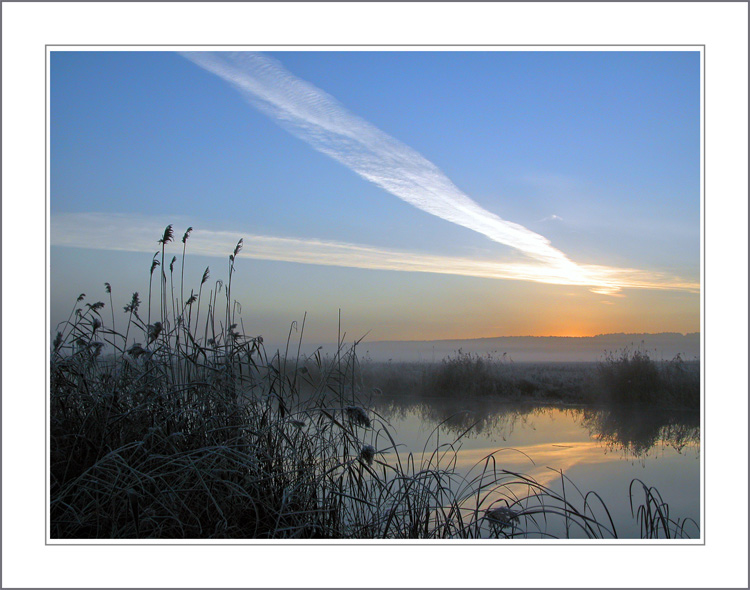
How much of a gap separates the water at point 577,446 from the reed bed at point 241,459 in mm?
106

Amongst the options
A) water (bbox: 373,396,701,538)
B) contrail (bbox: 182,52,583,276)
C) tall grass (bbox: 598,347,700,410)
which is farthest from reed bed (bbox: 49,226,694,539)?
tall grass (bbox: 598,347,700,410)

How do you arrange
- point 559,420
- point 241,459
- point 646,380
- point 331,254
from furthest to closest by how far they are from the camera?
point 646,380 < point 559,420 < point 331,254 < point 241,459

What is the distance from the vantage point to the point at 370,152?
3.33 meters

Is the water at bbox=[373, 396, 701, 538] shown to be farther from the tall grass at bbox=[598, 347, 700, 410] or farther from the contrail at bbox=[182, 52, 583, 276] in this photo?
the contrail at bbox=[182, 52, 583, 276]

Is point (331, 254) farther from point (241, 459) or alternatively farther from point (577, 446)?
point (577, 446)

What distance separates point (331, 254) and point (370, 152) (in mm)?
696

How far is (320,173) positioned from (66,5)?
61.1 inches

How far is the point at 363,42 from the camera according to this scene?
6.83ft

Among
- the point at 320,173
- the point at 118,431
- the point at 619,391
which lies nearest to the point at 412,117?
the point at 320,173

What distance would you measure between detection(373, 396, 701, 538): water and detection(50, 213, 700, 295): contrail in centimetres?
95

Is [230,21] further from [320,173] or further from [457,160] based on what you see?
[457,160]

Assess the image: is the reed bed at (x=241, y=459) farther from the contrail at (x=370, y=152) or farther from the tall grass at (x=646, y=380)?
the tall grass at (x=646, y=380)

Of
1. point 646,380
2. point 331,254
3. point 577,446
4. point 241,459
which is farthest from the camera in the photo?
point 646,380

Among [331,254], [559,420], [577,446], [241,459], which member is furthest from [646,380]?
[241,459]
